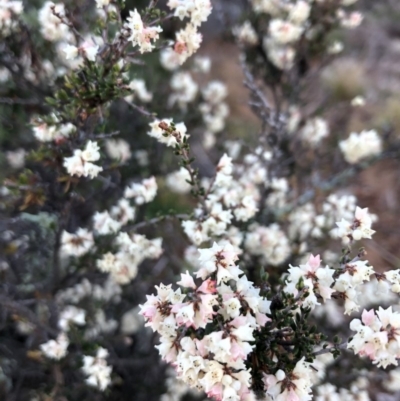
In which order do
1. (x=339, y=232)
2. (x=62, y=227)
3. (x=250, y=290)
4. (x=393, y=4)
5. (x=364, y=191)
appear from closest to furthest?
(x=250, y=290) < (x=339, y=232) < (x=62, y=227) < (x=364, y=191) < (x=393, y=4)

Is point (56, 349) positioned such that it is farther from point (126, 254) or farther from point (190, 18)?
point (190, 18)

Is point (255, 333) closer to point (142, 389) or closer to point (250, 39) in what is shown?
point (142, 389)

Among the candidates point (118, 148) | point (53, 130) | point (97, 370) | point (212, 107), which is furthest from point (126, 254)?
point (212, 107)

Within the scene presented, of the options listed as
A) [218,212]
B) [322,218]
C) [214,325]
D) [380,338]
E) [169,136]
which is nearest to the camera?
[380,338]

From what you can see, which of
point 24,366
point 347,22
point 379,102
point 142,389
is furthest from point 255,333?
point 379,102

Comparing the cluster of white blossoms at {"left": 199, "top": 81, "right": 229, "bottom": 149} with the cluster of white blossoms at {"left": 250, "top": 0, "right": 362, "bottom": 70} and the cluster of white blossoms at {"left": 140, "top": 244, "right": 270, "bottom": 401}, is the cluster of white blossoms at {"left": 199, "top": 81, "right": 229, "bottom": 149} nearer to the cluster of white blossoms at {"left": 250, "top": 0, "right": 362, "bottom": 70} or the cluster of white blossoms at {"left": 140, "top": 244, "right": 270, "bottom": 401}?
the cluster of white blossoms at {"left": 250, "top": 0, "right": 362, "bottom": 70}

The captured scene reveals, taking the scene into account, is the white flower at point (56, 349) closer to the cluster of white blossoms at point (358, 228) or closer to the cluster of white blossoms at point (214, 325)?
the cluster of white blossoms at point (214, 325)
